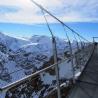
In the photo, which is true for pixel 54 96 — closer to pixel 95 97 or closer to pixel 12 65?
pixel 95 97

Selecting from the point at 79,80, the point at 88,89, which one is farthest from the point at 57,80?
the point at 79,80

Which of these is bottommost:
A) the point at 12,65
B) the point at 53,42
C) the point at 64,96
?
the point at 12,65

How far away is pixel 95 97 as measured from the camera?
4387 millimetres

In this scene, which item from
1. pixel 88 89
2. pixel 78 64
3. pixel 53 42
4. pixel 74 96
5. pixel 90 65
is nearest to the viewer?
pixel 53 42

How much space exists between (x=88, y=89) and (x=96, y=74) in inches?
45.9

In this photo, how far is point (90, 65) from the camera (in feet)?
22.8

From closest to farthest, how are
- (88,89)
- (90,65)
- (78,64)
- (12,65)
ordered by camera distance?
1. (88,89)
2. (78,64)
3. (90,65)
4. (12,65)

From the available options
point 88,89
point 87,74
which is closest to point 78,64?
point 87,74

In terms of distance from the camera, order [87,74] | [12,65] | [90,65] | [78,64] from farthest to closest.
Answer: [12,65] → [90,65] → [78,64] → [87,74]

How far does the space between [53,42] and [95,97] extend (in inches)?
51.3

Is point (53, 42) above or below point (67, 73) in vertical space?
above

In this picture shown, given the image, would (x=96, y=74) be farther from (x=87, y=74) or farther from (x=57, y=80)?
(x=57, y=80)

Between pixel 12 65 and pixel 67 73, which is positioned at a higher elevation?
pixel 67 73

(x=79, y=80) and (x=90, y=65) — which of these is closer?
(x=79, y=80)
